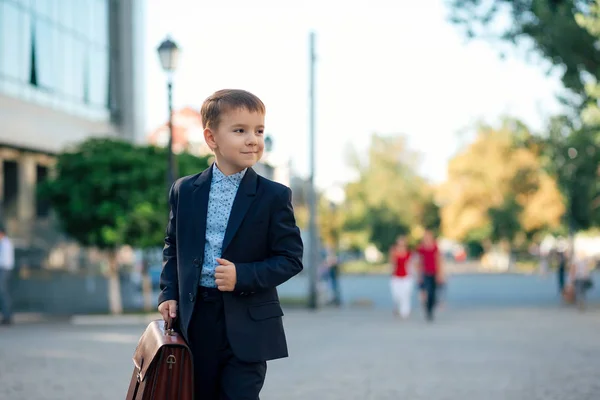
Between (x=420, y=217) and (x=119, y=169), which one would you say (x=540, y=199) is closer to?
(x=420, y=217)

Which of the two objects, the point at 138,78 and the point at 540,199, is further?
the point at 540,199

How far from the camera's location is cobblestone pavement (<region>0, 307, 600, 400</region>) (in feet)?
28.9

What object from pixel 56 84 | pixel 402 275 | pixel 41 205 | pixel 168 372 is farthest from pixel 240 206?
pixel 41 205

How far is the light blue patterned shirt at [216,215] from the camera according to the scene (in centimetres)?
398

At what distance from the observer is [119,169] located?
23.2 m

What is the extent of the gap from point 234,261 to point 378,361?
8005mm

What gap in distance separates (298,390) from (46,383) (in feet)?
8.07

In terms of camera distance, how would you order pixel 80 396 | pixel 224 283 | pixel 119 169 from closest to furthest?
pixel 224 283 < pixel 80 396 < pixel 119 169

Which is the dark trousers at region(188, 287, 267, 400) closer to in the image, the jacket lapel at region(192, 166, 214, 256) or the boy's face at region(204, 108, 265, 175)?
the jacket lapel at region(192, 166, 214, 256)

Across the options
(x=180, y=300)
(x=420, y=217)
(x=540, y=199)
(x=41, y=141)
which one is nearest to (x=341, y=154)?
(x=420, y=217)

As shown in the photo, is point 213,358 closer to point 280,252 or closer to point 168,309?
point 168,309

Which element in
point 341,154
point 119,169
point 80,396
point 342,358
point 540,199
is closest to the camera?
point 80,396

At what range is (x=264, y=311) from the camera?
398cm

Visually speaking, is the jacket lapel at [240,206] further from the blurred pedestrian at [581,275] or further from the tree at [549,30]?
the blurred pedestrian at [581,275]
